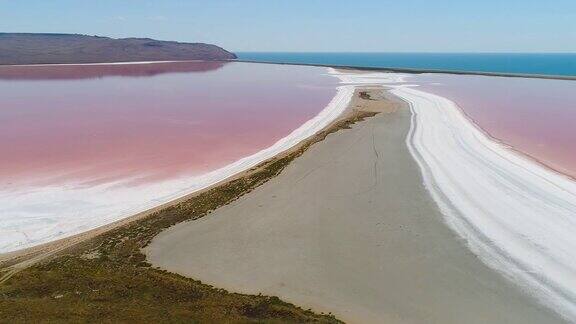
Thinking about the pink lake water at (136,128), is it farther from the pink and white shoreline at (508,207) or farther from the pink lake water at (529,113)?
the pink lake water at (529,113)

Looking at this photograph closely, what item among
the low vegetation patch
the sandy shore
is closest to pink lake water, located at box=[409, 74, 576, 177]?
the sandy shore

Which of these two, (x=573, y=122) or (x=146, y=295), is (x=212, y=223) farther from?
(x=573, y=122)

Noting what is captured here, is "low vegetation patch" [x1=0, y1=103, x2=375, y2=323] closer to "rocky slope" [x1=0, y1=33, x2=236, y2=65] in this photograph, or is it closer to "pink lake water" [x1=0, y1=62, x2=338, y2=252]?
"pink lake water" [x1=0, y1=62, x2=338, y2=252]

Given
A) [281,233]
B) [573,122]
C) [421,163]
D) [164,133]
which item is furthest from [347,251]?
[573,122]

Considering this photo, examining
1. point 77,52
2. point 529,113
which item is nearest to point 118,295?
point 529,113

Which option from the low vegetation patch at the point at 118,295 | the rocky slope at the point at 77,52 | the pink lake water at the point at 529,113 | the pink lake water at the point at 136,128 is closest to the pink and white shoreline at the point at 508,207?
the pink lake water at the point at 529,113
